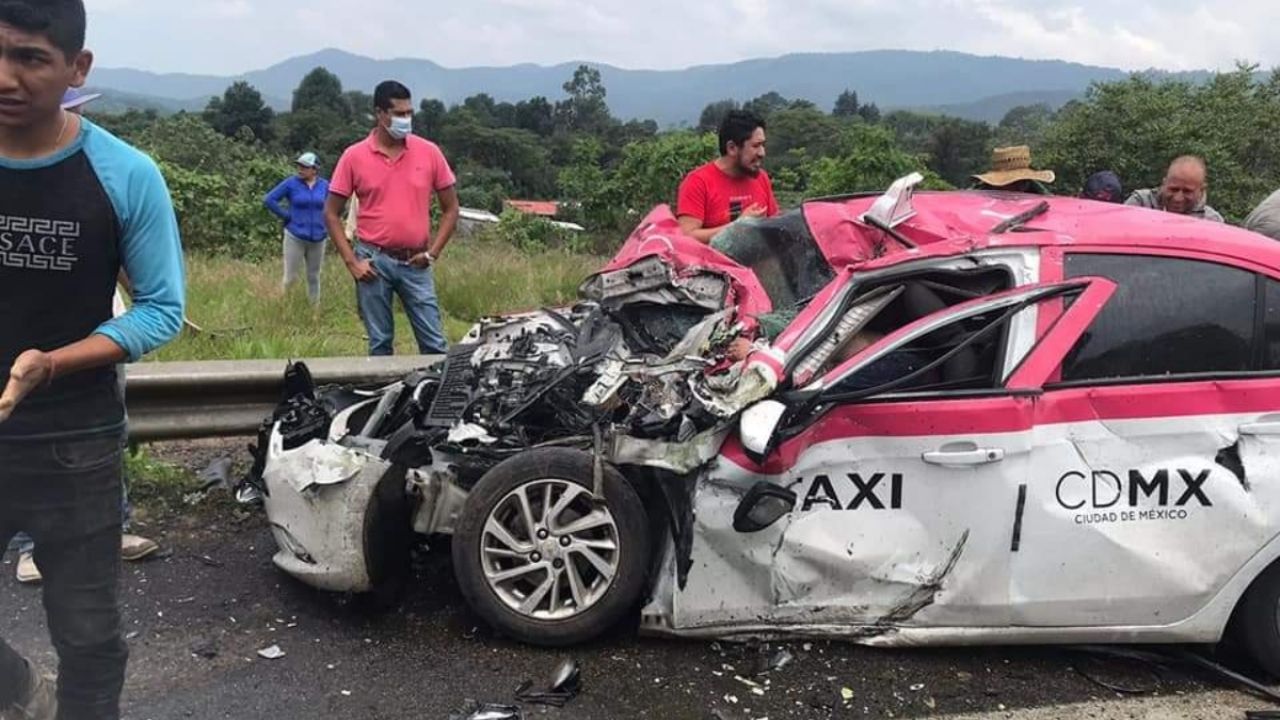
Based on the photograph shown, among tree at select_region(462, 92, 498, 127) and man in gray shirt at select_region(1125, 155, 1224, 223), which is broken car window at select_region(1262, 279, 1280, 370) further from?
tree at select_region(462, 92, 498, 127)

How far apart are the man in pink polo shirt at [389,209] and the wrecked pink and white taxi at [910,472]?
2320 mm

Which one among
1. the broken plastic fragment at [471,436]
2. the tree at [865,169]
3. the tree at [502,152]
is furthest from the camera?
the tree at [502,152]

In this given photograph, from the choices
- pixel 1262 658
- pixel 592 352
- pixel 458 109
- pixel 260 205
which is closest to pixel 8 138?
pixel 592 352

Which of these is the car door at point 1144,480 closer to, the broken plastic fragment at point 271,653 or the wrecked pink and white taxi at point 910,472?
the wrecked pink and white taxi at point 910,472

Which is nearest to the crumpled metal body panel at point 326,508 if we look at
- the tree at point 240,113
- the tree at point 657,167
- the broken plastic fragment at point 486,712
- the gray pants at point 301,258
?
the broken plastic fragment at point 486,712

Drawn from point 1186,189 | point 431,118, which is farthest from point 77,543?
point 431,118

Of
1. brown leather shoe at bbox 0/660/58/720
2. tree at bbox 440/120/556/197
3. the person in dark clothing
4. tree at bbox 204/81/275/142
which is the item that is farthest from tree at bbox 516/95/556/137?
brown leather shoe at bbox 0/660/58/720

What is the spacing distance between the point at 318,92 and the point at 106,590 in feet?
239

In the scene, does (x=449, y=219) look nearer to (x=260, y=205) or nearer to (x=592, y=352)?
(x=592, y=352)

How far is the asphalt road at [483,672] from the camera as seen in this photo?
3.25 meters

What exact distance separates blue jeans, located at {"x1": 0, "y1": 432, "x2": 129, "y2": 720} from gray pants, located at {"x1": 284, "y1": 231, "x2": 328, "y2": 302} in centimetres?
779

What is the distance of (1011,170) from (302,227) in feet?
22.1

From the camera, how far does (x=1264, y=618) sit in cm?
346

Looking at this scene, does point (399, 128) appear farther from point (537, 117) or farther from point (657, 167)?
point (537, 117)
